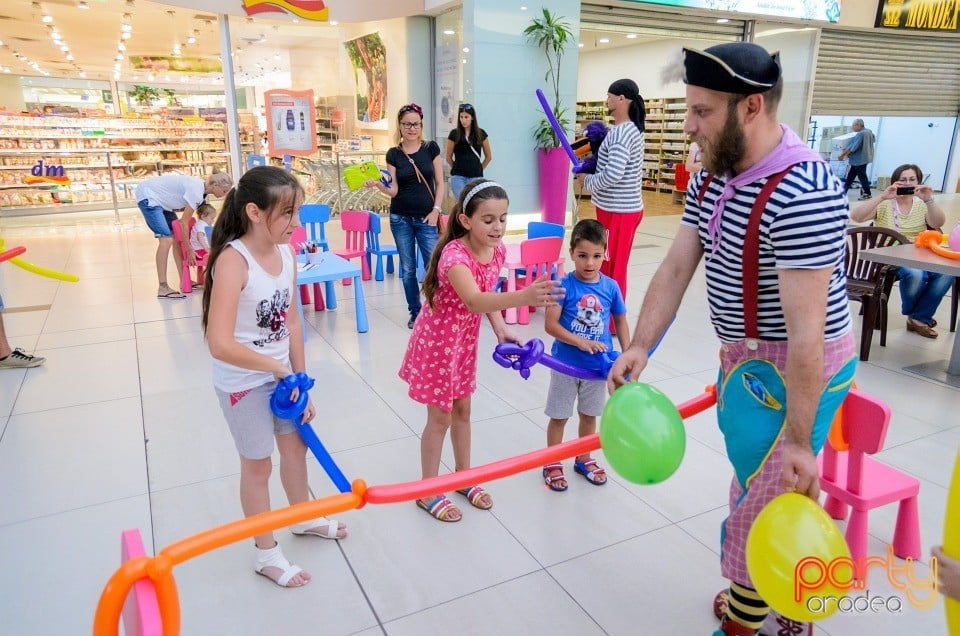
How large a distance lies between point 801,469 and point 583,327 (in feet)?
4.36

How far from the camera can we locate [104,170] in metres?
12.2

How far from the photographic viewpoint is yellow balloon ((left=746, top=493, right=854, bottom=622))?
124cm

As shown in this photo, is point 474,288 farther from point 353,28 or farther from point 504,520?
point 353,28

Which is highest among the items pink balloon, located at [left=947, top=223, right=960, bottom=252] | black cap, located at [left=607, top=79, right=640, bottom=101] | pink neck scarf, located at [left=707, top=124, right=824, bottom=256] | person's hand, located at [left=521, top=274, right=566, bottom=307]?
black cap, located at [left=607, top=79, right=640, bottom=101]

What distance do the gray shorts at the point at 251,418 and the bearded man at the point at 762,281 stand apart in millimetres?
1426

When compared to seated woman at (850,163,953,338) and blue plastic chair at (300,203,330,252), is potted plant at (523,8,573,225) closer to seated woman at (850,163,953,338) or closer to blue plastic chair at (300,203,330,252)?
blue plastic chair at (300,203,330,252)

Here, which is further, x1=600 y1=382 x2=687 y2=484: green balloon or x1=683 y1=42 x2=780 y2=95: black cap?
x1=600 y1=382 x2=687 y2=484: green balloon

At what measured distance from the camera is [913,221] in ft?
16.5

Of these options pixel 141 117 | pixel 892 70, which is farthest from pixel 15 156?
pixel 892 70

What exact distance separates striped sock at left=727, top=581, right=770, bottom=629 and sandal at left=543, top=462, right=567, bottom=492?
117cm

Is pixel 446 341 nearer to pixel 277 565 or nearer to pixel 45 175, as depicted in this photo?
pixel 277 565

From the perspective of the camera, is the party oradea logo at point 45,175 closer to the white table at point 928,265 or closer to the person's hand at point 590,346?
the person's hand at point 590,346

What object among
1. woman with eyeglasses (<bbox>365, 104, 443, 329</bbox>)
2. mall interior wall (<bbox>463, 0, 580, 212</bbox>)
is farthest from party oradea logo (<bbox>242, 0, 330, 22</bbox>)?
woman with eyeglasses (<bbox>365, 104, 443, 329</bbox>)

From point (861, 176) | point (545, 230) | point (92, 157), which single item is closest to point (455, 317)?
point (545, 230)
